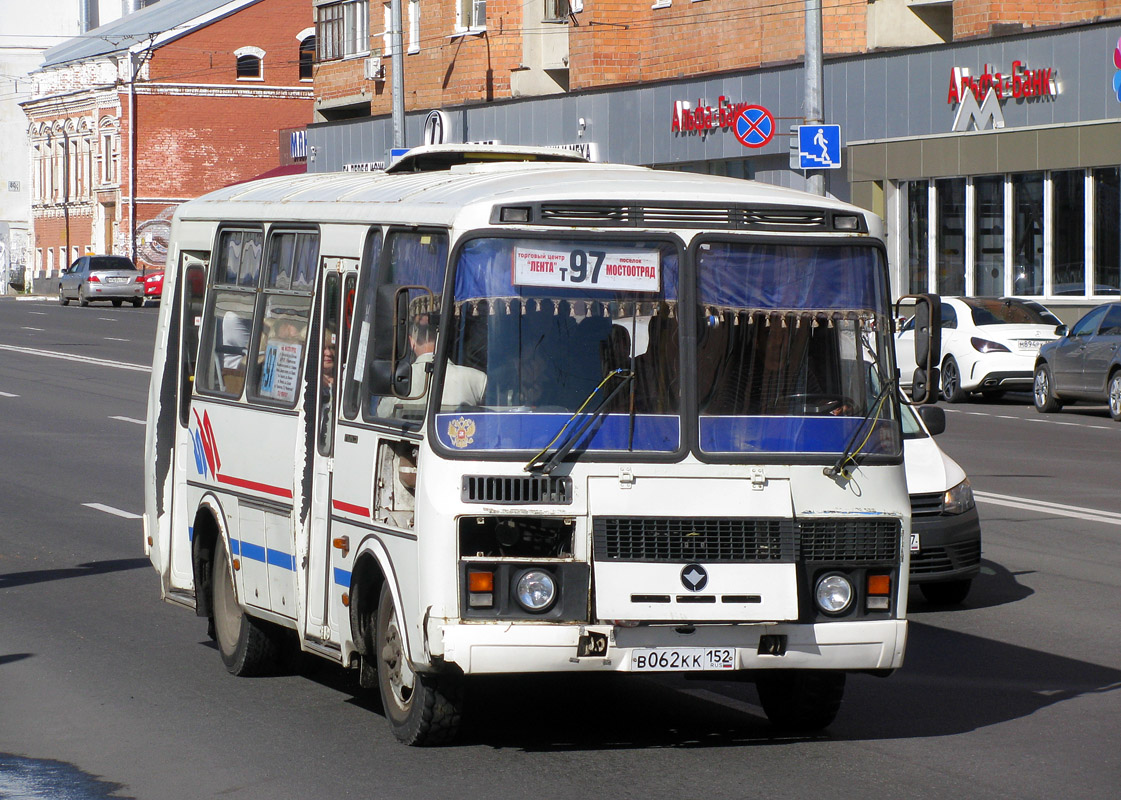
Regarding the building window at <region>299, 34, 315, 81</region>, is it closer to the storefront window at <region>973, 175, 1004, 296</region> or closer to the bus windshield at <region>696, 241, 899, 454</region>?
the storefront window at <region>973, 175, 1004, 296</region>

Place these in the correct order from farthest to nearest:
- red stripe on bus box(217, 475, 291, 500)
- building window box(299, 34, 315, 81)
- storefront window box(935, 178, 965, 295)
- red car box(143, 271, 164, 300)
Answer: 1. building window box(299, 34, 315, 81)
2. red car box(143, 271, 164, 300)
3. storefront window box(935, 178, 965, 295)
4. red stripe on bus box(217, 475, 291, 500)

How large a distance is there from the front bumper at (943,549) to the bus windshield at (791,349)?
11.4 feet

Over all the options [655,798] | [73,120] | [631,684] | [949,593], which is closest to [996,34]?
[949,593]

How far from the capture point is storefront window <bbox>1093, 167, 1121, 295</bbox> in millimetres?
33094

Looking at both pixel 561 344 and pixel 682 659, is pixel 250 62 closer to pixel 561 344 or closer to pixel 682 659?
pixel 561 344

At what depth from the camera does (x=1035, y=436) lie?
2264cm

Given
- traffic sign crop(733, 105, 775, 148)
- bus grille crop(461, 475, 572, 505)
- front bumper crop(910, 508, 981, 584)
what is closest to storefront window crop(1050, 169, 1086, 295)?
traffic sign crop(733, 105, 775, 148)

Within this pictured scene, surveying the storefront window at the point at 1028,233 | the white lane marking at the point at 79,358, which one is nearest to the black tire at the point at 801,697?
the white lane marking at the point at 79,358

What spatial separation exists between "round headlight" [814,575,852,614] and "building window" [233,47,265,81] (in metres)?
74.4

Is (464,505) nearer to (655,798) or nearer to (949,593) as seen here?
(655,798)

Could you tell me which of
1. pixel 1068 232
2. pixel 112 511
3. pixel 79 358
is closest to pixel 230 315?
pixel 112 511

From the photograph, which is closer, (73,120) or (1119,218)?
(1119,218)

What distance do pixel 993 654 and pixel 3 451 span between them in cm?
1308

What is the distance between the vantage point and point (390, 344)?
24.3 ft
